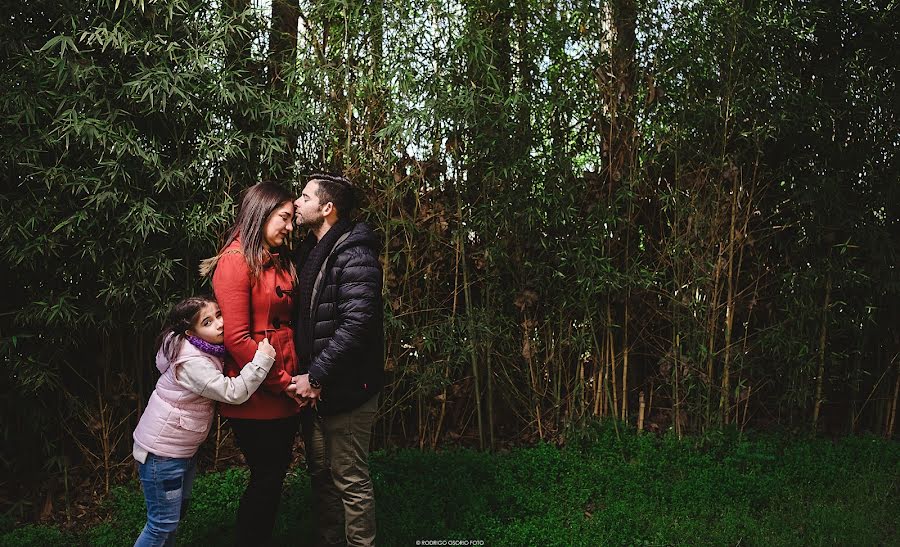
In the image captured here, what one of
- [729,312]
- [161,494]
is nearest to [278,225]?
[161,494]

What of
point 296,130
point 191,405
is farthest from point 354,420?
point 296,130

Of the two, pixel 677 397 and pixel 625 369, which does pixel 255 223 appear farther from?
pixel 677 397

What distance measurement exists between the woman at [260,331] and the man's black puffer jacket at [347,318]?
109 millimetres

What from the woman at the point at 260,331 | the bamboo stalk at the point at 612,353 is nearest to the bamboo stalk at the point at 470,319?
the bamboo stalk at the point at 612,353

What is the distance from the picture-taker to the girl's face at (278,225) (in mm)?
2559

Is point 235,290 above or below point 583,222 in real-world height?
below

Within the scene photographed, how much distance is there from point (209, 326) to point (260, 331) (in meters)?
0.16

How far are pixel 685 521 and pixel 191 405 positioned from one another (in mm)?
2256

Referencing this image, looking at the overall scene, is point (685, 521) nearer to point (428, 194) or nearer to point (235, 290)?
point (428, 194)

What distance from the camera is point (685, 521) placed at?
11.5 ft

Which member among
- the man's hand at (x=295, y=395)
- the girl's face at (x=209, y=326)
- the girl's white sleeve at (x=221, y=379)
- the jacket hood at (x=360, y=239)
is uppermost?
the jacket hood at (x=360, y=239)

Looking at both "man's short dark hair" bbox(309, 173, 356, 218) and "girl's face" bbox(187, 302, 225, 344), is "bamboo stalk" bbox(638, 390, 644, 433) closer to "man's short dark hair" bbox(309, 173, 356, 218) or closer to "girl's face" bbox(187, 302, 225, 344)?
"man's short dark hair" bbox(309, 173, 356, 218)

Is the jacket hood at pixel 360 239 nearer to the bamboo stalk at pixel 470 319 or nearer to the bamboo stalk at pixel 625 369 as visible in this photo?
the bamboo stalk at pixel 470 319

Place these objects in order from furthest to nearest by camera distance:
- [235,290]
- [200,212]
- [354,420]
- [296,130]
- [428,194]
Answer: [428,194] < [296,130] < [200,212] < [354,420] < [235,290]
